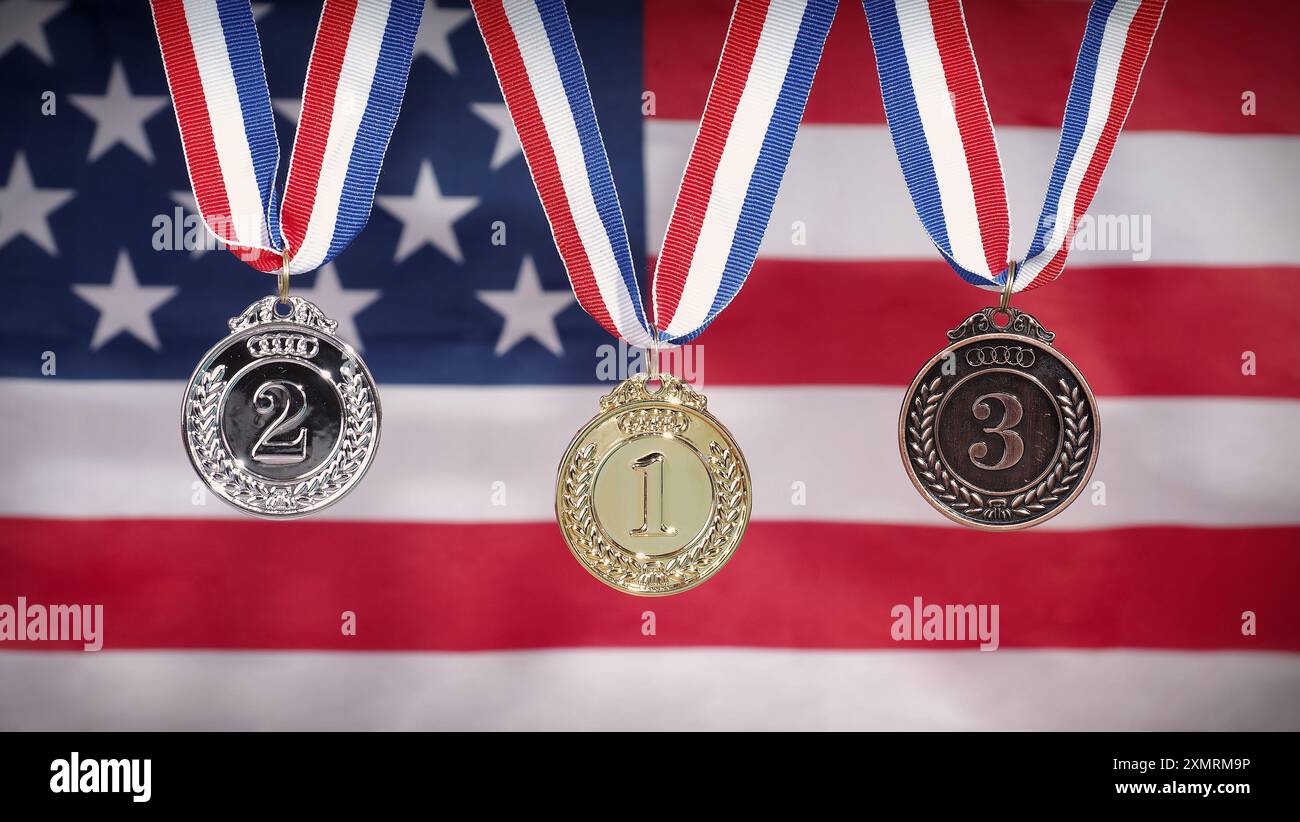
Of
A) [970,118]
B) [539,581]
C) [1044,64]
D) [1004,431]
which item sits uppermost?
[1044,64]

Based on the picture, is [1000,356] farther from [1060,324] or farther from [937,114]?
[937,114]

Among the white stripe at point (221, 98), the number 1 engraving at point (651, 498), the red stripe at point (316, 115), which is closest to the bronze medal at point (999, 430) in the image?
the number 1 engraving at point (651, 498)

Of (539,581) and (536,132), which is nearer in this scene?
(536,132)

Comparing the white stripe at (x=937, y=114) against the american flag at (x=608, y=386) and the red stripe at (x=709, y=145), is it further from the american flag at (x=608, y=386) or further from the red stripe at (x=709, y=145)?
the red stripe at (x=709, y=145)

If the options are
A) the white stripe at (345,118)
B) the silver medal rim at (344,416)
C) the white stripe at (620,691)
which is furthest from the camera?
the white stripe at (620,691)

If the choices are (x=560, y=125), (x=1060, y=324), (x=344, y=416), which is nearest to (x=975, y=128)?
(x=1060, y=324)

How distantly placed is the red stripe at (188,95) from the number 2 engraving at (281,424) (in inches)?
17.4

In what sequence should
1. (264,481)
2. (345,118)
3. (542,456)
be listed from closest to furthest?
(264,481) < (345,118) < (542,456)

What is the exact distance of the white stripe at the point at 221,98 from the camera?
1.95 m

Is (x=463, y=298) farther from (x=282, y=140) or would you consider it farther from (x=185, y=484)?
(x=185, y=484)

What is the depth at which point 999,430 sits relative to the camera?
1.91 m

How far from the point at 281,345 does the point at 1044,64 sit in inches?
78.4

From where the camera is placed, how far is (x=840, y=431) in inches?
87.7

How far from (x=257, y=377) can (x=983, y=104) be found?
172 cm
